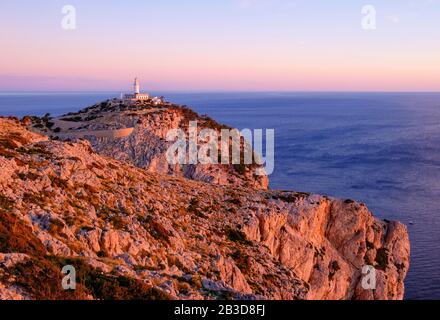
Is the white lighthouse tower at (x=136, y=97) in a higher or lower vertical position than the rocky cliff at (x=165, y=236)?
higher

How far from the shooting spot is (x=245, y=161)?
73.3 meters

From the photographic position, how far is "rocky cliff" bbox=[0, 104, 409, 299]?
59.9 feet

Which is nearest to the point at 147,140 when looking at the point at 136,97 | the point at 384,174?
the point at 136,97

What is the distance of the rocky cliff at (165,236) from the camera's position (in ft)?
59.9

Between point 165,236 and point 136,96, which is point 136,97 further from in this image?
point 165,236

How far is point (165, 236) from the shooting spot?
28.4 metres

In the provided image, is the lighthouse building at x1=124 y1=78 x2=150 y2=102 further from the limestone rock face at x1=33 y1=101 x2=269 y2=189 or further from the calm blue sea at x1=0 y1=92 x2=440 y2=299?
the calm blue sea at x1=0 y1=92 x2=440 y2=299

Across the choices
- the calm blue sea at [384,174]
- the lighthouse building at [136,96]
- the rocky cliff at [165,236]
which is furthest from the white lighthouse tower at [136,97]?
the rocky cliff at [165,236]

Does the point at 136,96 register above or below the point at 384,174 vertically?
above

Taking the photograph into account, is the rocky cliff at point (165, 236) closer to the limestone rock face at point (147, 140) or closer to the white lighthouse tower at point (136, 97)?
the limestone rock face at point (147, 140)

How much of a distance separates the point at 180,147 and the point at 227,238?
35.5 m

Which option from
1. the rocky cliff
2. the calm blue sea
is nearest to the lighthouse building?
the calm blue sea
